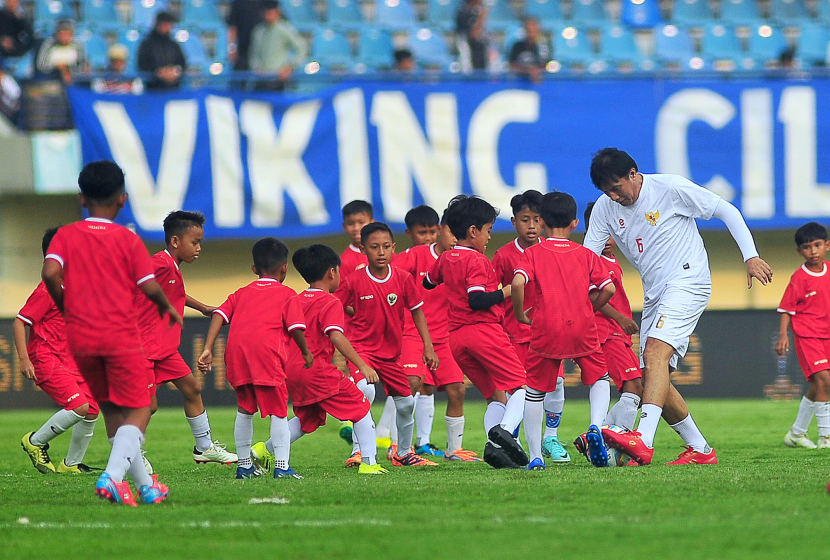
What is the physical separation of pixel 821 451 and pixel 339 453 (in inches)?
155

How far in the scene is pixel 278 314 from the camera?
24.2 ft

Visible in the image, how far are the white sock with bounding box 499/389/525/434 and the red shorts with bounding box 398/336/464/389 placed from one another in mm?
1244

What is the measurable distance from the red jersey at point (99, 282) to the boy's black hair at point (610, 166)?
3016mm

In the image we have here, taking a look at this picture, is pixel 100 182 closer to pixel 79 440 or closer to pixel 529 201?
pixel 79 440

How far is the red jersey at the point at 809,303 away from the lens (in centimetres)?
1007

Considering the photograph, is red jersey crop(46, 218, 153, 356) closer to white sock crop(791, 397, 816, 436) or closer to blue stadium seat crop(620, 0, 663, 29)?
white sock crop(791, 397, 816, 436)

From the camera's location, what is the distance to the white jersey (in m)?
7.26

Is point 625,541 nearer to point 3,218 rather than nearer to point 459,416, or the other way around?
point 459,416

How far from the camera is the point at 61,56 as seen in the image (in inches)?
623

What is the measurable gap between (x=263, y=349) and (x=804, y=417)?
483 centimetres

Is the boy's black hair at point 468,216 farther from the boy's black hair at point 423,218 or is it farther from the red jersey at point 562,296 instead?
the boy's black hair at point 423,218

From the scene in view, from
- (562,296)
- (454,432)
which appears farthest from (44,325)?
(562,296)

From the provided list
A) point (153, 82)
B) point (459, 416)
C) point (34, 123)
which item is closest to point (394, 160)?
point (153, 82)

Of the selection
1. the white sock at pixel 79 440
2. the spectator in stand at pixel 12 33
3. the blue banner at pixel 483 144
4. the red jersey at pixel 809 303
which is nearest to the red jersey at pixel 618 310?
the red jersey at pixel 809 303
